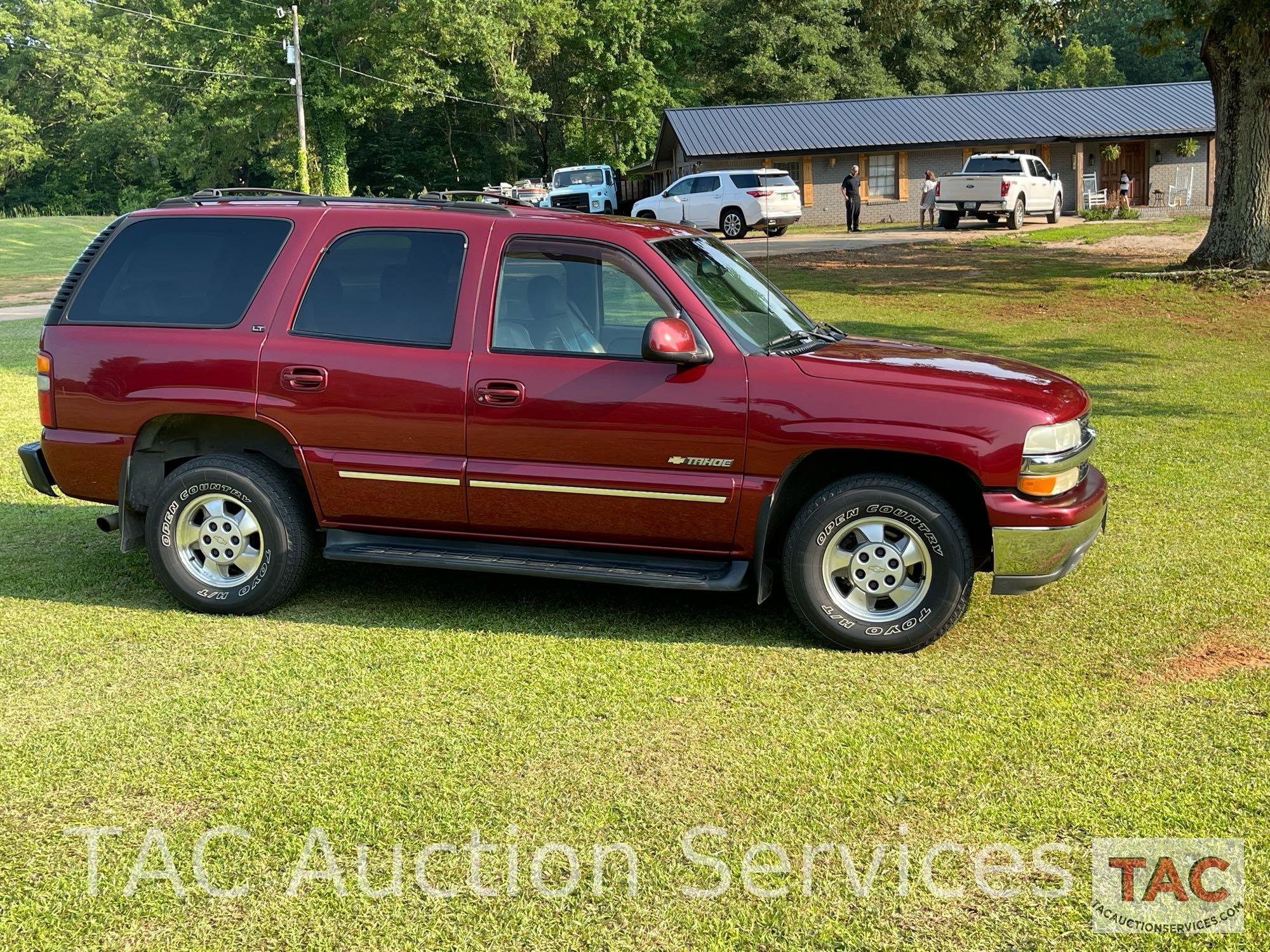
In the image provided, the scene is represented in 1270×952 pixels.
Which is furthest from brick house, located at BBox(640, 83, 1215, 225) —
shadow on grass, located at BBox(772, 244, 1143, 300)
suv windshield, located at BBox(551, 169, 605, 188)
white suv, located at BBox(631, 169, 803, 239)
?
shadow on grass, located at BBox(772, 244, 1143, 300)

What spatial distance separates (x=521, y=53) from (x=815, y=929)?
7121 cm

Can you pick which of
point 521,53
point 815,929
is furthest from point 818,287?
point 521,53

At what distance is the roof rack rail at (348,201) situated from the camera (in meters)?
5.95

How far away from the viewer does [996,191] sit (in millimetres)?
32969

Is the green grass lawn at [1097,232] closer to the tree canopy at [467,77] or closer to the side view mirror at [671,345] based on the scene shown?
the tree canopy at [467,77]

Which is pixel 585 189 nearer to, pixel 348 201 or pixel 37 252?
pixel 37 252

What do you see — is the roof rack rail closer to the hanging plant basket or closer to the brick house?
the brick house

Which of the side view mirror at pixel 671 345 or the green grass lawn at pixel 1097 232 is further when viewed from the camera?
the green grass lawn at pixel 1097 232

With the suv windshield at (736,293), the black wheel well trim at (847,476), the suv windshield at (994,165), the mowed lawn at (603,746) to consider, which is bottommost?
the mowed lawn at (603,746)

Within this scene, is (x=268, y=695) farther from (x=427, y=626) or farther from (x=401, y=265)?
(x=401, y=265)

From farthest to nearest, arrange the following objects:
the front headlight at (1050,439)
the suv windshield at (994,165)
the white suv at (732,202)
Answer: the suv windshield at (994,165)
the white suv at (732,202)
the front headlight at (1050,439)

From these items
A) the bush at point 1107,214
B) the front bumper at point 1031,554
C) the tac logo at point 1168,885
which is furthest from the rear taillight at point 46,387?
the bush at point 1107,214

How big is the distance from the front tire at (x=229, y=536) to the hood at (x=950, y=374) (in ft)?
8.41

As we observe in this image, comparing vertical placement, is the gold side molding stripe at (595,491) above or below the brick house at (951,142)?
below
